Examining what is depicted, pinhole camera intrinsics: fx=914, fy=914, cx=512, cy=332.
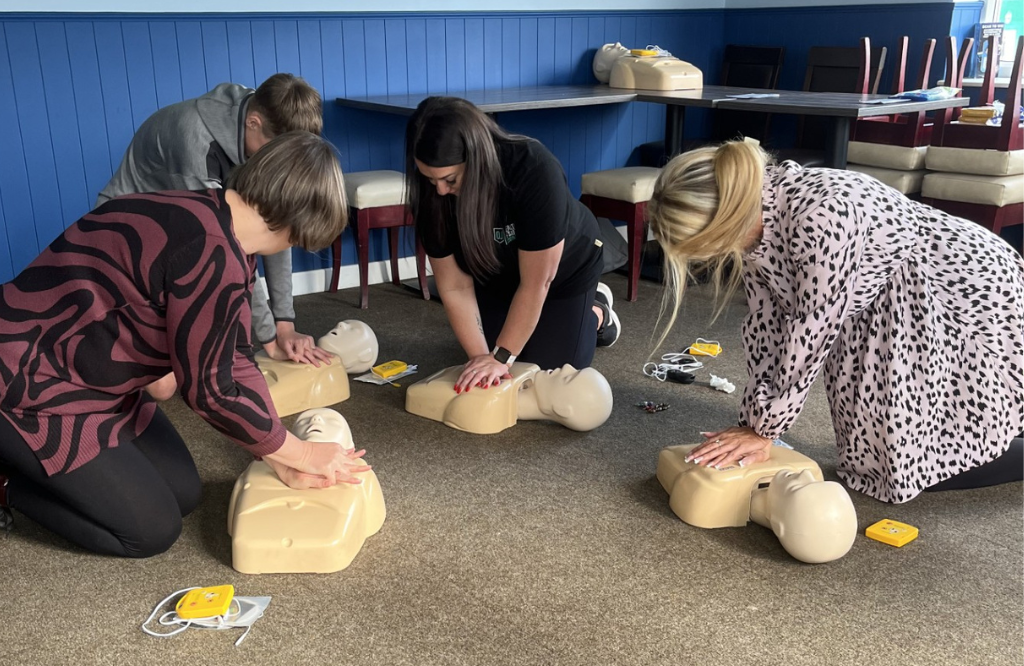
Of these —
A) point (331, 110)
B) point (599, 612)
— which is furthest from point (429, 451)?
point (331, 110)

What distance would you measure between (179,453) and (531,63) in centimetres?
295

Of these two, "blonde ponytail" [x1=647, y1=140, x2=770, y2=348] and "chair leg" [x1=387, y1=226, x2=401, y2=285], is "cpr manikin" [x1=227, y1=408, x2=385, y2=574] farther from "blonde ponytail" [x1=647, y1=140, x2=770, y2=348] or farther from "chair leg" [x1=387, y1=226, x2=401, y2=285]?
"chair leg" [x1=387, y1=226, x2=401, y2=285]

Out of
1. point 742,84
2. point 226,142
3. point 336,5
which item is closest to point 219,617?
point 226,142

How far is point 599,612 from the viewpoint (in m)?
1.74

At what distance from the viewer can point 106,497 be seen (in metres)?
1.81

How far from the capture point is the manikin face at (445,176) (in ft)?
7.27

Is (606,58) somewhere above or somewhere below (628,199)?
above

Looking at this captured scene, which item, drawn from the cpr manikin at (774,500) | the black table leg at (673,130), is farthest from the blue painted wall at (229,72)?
the cpr manikin at (774,500)

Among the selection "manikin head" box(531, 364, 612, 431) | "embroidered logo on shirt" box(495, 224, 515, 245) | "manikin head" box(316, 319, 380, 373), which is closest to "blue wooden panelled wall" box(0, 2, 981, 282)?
"manikin head" box(316, 319, 380, 373)

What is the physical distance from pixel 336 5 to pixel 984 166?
2.71m

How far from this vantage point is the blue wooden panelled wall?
3.30 metres

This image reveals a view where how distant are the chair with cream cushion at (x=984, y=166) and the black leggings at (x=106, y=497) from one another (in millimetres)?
3221

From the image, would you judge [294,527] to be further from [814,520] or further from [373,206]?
[373,206]

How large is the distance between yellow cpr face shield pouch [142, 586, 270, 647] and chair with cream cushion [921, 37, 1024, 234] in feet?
10.5
